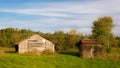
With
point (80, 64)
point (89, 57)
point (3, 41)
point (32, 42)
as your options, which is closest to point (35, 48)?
point (32, 42)

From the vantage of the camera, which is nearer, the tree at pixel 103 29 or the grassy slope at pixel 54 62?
the grassy slope at pixel 54 62

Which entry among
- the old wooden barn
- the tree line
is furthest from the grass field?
the tree line

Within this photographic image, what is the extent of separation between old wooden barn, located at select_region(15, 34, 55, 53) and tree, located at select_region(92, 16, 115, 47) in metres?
15.1

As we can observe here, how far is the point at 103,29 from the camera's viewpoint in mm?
82938

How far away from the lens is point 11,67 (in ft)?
167

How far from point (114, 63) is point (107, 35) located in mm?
29115

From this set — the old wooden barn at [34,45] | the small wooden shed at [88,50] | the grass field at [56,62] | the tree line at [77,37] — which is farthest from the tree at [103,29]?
the grass field at [56,62]

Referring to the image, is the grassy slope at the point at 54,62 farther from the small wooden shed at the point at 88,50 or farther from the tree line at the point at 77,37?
the tree line at the point at 77,37

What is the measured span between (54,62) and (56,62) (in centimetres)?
36

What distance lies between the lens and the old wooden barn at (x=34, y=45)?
2830 inches

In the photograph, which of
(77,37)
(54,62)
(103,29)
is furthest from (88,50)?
(77,37)

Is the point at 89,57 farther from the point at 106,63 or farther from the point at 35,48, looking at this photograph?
the point at 35,48

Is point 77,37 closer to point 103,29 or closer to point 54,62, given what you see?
point 103,29

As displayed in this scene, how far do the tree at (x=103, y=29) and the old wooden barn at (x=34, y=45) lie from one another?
1505cm
